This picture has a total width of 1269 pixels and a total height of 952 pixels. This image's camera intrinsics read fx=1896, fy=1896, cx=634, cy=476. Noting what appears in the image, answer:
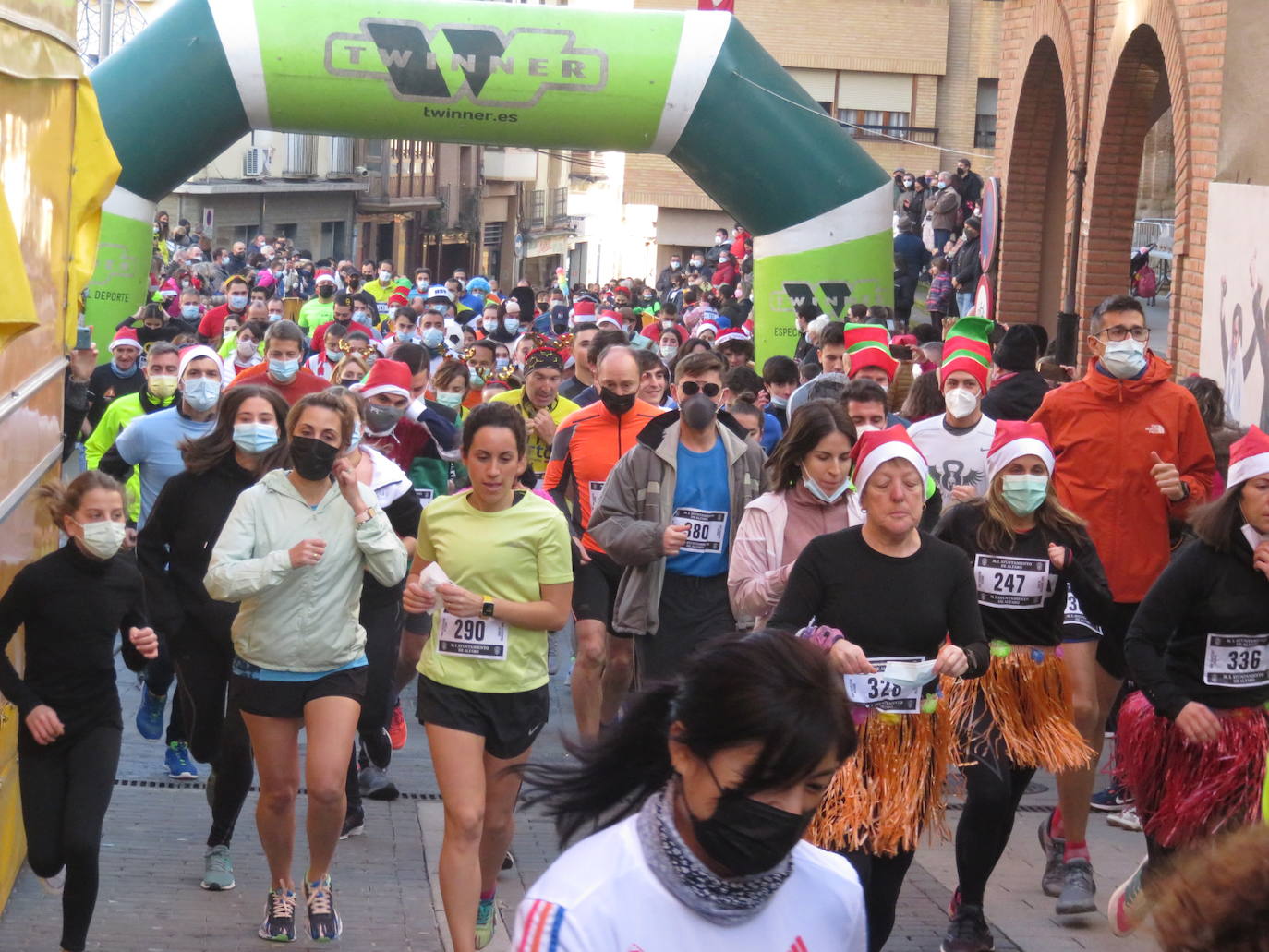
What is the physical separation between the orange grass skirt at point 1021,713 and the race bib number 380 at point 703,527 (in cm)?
147

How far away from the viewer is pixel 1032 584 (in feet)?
20.8

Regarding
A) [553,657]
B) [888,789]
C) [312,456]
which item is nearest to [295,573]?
[312,456]

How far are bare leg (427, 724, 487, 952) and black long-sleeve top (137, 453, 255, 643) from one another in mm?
1448

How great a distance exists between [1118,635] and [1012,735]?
1.73m

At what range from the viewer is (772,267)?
16.7m

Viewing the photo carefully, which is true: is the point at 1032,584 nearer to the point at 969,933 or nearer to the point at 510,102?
the point at 969,933

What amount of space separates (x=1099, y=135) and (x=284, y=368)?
7.85 meters

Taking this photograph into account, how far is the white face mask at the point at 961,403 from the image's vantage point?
8477mm

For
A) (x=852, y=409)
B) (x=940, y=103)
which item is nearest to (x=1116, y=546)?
(x=852, y=409)

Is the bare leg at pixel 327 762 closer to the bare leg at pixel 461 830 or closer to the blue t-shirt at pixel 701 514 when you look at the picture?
the bare leg at pixel 461 830

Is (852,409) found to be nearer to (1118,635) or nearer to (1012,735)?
(1118,635)

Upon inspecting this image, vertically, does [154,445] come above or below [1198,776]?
above

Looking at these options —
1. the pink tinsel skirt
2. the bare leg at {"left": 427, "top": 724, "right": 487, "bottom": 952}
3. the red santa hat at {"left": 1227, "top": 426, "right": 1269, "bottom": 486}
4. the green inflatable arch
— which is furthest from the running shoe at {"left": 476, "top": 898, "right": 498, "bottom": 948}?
the green inflatable arch

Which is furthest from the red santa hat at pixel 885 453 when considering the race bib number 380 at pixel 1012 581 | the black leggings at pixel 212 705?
the black leggings at pixel 212 705
